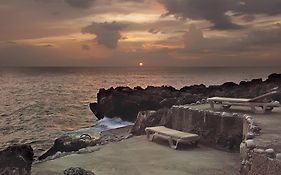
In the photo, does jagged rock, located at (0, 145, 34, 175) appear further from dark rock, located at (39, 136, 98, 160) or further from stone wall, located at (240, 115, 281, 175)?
dark rock, located at (39, 136, 98, 160)

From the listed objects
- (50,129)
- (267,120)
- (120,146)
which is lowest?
(50,129)

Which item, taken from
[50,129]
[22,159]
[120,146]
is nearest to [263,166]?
[22,159]

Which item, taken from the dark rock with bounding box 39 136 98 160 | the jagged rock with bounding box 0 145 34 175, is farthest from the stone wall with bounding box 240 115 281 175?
the dark rock with bounding box 39 136 98 160

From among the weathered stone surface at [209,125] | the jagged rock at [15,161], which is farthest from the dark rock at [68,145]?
the jagged rock at [15,161]

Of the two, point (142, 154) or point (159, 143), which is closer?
point (142, 154)

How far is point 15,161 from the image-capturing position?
32.2 feet

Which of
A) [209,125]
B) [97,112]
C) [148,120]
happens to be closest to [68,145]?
[148,120]

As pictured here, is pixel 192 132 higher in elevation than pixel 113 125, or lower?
higher

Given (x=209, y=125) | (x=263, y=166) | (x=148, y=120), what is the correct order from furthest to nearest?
(x=148, y=120), (x=209, y=125), (x=263, y=166)

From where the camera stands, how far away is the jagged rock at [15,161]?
963 centimetres

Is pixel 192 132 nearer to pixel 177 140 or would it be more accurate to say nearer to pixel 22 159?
pixel 177 140

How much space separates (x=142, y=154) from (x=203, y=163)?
237 centimetres

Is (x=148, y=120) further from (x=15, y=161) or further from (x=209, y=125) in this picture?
(x=15, y=161)

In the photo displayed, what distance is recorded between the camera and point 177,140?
14.2 m
